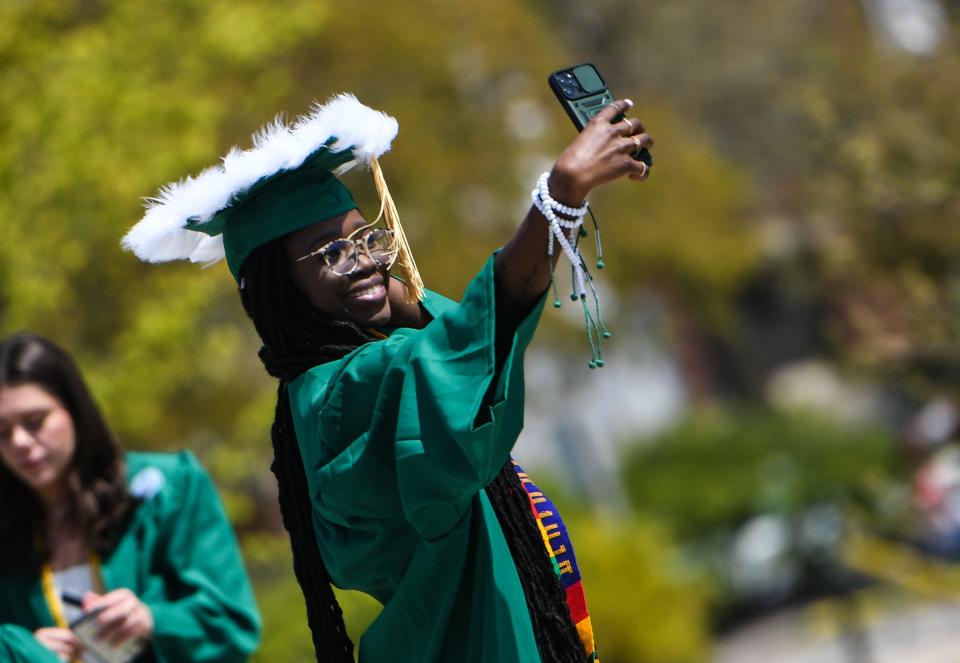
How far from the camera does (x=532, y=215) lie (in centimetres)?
229

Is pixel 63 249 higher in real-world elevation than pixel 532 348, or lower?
lower

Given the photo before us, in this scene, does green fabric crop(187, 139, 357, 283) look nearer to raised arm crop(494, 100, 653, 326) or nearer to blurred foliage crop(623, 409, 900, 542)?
raised arm crop(494, 100, 653, 326)

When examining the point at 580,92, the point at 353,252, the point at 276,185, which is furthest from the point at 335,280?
the point at 580,92

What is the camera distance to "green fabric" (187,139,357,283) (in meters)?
2.66

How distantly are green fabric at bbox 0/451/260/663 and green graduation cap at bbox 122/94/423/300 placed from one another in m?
1.40

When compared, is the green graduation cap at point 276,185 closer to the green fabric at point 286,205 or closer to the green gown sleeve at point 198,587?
the green fabric at point 286,205

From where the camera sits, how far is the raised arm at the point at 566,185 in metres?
2.25

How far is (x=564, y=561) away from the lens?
9.39ft

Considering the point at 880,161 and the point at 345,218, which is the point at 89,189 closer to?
the point at 880,161

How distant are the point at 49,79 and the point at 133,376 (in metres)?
1.39

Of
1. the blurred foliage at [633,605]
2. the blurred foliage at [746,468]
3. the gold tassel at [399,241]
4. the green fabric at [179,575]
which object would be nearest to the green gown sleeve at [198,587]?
the green fabric at [179,575]

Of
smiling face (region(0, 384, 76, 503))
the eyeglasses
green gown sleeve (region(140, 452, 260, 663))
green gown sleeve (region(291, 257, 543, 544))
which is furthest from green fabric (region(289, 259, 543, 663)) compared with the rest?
smiling face (region(0, 384, 76, 503))

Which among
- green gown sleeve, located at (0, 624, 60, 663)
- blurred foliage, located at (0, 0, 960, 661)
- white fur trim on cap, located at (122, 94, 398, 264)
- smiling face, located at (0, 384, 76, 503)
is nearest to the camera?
white fur trim on cap, located at (122, 94, 398, 264)

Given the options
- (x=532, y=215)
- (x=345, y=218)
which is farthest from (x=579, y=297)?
(x=345, y=218)
